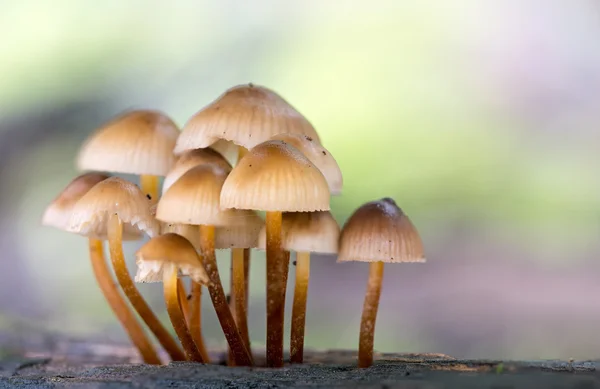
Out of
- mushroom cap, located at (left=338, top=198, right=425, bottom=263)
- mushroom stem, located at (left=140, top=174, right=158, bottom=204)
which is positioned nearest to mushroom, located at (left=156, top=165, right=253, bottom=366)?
mushroom cap, located at (left=338, top=198, right=425, bottom=263)

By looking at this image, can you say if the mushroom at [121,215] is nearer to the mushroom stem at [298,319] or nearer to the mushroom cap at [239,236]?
the mushroom cap at [239,236]

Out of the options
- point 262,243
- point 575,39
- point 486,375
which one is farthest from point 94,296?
point 575,39

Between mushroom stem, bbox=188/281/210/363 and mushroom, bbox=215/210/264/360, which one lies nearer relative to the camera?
mushroom, bbox=215/210/264/360

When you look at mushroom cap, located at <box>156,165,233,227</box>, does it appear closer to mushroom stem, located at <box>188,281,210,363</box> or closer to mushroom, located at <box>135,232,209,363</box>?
mushroom, located at <box>135,232,209,363</box>

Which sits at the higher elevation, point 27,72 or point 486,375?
point 27,72

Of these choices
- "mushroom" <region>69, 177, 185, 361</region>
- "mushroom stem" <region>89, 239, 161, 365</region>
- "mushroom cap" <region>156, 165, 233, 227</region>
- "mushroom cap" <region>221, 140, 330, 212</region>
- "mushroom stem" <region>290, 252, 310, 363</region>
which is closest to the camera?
"mushroom cap" <region>221, 140, 330, 212</region>

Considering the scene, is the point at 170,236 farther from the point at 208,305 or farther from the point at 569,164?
the point at 569,164

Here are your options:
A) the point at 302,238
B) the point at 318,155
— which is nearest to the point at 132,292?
the point at 302,238
